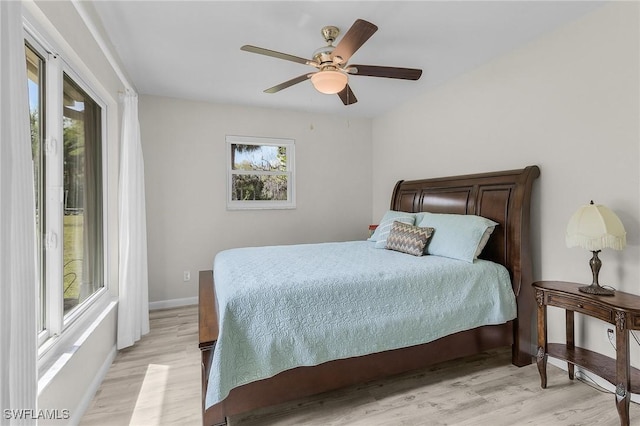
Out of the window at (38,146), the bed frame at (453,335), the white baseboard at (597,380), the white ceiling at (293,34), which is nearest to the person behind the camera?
the window at (38,146)

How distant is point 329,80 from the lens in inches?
82.2

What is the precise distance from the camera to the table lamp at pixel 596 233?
1799 mm

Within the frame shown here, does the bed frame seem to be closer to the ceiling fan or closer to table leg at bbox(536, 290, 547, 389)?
table leg at bbox(536, 290, 547, 389)

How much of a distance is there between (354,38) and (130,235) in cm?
245

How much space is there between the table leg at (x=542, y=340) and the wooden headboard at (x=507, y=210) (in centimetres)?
24

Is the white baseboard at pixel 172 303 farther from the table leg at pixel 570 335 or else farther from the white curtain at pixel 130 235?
the table leg at pixel 570 335

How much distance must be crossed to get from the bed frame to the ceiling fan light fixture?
162 cm

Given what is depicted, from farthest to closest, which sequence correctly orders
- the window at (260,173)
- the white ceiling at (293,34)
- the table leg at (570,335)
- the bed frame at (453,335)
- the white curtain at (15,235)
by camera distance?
the window at (260,173) < the table leg at (570,335) < the white ceiling at (293,34) < the bed frame at (453,335) < the white curtain at (15,235)

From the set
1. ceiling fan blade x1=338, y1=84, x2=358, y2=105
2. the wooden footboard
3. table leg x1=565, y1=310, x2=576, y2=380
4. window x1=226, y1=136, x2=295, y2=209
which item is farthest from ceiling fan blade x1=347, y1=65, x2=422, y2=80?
window x1=226, y1=136, x2=295, y2=209

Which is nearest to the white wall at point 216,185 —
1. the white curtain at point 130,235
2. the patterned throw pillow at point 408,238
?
the white curtain at point 130,235

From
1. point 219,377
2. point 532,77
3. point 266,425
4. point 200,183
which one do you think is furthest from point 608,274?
point 200,183

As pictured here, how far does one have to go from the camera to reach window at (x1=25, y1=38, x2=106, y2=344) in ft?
5.32

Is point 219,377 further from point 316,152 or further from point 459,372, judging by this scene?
point 316,152

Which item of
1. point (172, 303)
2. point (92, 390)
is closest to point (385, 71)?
point (92, 390)
